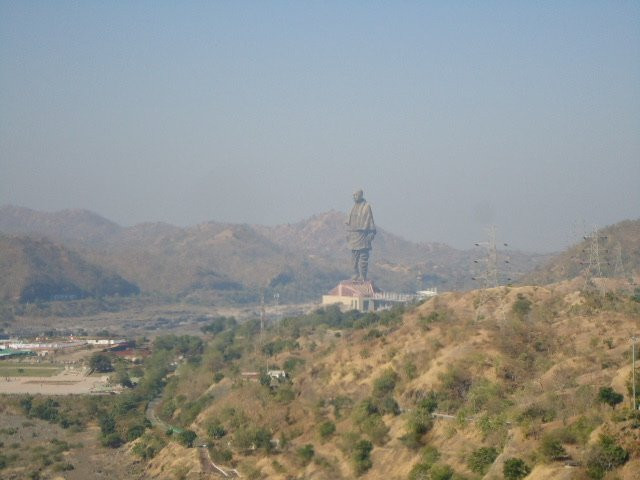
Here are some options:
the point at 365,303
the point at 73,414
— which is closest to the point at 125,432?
the point at 73,414

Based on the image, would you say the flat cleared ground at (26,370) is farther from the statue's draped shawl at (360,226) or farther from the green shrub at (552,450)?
the green shrub at (552,450)

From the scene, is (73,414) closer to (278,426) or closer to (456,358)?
(278,426)

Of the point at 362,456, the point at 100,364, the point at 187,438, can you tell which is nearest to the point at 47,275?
the point at 100,364

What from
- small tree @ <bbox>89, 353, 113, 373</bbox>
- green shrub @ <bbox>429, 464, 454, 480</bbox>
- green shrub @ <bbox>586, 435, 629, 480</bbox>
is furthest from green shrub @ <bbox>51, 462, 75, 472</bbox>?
small tree @ <bbox>89, 353, 113, 373</bbox>

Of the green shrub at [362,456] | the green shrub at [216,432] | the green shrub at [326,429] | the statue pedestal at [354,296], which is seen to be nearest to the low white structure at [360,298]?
the statue pedestal at [354,296]

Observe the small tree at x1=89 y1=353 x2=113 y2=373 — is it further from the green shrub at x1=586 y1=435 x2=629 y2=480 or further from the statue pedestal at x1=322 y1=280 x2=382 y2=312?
the green shrub at x1=586 y1=435 x2=629 y2=480

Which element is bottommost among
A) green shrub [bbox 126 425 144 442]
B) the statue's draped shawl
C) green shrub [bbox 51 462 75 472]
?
green shrub [bbox 51 462 75 472]
